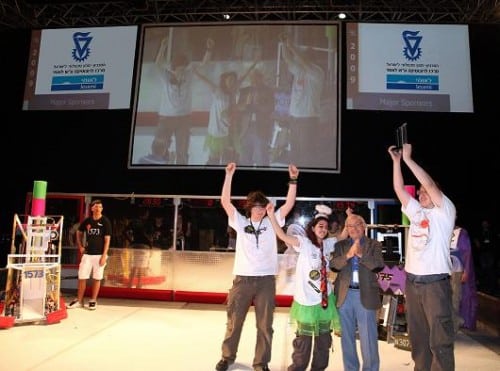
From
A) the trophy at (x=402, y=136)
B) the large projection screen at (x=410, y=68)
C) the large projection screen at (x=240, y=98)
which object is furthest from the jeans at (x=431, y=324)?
the large projection screen at (x=410, y=68)

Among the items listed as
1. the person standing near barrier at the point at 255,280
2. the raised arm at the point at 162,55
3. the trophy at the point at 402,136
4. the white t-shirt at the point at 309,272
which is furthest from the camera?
the raised arm at the point at 162,55

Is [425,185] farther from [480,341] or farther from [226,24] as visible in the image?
[226,24]

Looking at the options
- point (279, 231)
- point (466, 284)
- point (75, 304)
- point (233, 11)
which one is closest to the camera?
point (279, 231)

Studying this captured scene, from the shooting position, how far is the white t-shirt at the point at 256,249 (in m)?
3.07

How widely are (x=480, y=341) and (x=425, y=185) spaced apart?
8.88ft

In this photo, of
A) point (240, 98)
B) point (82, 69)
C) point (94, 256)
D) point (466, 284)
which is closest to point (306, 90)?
point (240, 98)

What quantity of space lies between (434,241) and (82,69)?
6208 millimetres

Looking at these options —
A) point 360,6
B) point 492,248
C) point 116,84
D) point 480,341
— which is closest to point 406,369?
point 480,341

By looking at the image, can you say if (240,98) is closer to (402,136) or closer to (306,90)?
(306,90)

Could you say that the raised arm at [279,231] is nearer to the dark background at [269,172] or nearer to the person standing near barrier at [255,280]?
the person standing near barrier at [255,280]

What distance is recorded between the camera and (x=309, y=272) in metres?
2.84

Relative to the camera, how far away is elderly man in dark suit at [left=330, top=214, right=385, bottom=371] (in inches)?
105

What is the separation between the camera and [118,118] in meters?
8.27

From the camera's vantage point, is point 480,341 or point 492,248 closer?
point 480,341
